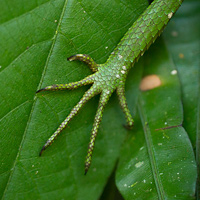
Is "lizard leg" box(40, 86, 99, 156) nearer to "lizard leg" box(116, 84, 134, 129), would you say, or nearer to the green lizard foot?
the green lizard foot

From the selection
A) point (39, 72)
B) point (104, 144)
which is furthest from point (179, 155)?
point (39, 72)

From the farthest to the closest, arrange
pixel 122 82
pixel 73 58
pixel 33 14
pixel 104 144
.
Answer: pixel 104 144, pixel 122 82, pixel 73 58, pixel 33 14

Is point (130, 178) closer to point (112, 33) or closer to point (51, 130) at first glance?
point (51, 130)

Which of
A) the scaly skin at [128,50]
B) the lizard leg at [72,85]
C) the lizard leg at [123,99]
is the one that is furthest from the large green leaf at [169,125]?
the lizard leg at [72,85]

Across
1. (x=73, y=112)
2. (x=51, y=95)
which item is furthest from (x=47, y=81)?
(x=73, y=112)

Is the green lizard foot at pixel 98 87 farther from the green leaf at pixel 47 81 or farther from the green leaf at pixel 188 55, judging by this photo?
the green leaf at pixel 188 55

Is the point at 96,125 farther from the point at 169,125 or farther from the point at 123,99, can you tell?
the point at 169,125
